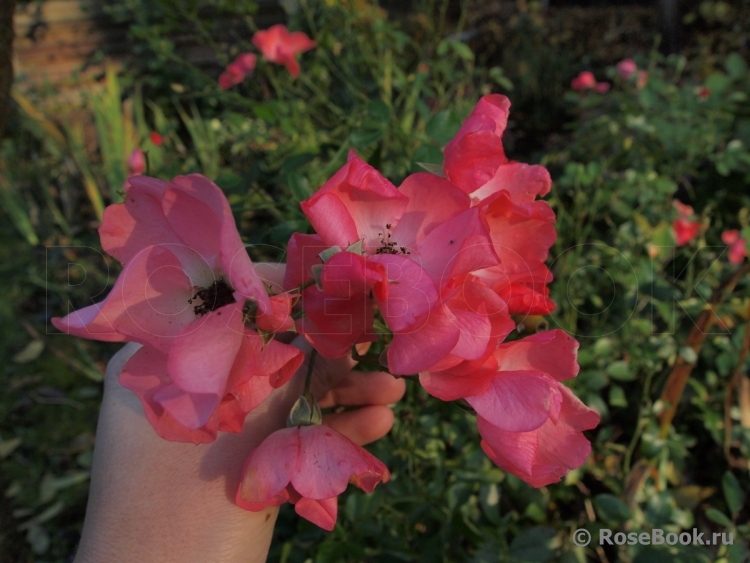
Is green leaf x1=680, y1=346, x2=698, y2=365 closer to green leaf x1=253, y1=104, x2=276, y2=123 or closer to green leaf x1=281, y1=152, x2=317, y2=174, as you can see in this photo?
green leaf x1=281, y1=152, x2=317, y2=174

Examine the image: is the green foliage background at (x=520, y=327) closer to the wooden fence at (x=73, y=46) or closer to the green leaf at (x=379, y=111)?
the green leaf at (x=379, y=111)

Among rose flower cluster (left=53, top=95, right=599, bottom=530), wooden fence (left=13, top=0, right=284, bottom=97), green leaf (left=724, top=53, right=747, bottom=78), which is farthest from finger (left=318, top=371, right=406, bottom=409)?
wooden fence (left=13, top=0, right=284, bottom=97)

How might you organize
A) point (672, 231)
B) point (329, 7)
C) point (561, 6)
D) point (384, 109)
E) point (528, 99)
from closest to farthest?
point (384, 109)
point (672, 231)
point (329, 7)
point (528, 99)
point (561, 6)

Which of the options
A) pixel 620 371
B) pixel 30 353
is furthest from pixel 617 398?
pixel 30 353

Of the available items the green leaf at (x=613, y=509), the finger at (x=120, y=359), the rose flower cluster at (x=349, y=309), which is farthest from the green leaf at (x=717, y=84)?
the finger at (x=120, y=359)

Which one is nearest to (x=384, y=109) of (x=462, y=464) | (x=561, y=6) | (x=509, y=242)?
(x=509, y=242)

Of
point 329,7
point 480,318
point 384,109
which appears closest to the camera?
point 480,318

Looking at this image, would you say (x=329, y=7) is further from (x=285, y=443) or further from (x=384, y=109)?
(x=285, y=443)
